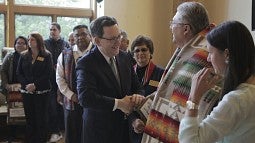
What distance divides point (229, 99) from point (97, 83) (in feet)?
3.21

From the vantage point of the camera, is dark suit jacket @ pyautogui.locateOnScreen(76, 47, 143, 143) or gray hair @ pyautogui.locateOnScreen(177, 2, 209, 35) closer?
gray hair @ pyautogui.locateOnScreen(177, 2, 209, 35)

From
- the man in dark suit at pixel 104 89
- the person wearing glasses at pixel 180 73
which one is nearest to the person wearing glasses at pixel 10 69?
the man in dark suit at pixel 104 89

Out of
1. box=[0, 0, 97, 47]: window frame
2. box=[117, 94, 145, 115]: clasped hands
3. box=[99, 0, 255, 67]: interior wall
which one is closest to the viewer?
box=[117, 94, 145, 115]: clasped hands

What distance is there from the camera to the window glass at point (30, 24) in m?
5.85

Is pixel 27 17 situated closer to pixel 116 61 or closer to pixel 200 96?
pixel 116 61

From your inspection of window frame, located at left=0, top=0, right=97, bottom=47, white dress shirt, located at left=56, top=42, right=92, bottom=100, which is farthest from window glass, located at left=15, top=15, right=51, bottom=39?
white dress shirt, located at left=56, top=42, right=92, bottom=100

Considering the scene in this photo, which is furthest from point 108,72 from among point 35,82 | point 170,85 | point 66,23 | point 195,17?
point 66,23

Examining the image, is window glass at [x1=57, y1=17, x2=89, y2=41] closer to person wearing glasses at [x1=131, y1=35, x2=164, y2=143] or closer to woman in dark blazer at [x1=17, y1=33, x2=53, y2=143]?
woman in dark blazer at [x1=17, y1=33, x2=53, y2=143]

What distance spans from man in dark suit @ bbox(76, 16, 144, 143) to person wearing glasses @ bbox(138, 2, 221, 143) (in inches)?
12.5

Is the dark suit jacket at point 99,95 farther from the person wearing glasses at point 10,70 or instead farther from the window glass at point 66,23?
the window glass at point 66,23

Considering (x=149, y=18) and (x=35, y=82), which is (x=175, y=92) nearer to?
(x=35, y=82)

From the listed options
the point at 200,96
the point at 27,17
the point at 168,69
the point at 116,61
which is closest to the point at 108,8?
the point at 27,17

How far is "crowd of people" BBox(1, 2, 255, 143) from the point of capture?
1259 mm

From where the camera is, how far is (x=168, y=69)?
5.78 feet
